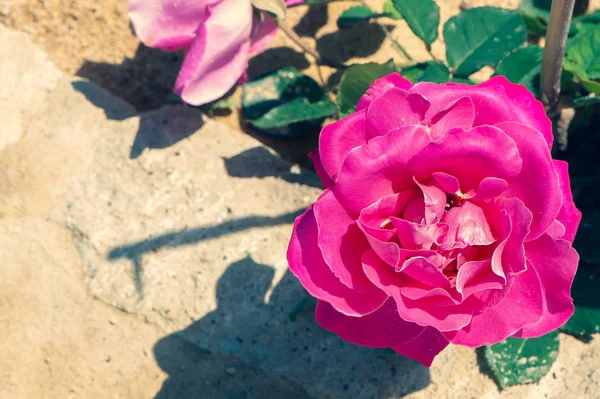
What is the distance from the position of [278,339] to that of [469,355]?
32 centimetres

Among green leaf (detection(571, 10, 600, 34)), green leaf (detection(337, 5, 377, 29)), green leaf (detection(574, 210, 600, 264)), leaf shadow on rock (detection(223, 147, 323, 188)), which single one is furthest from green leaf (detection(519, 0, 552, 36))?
leaf shadow on rock (detection(223, 147, 323, 188))

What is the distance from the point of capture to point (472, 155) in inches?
21.9

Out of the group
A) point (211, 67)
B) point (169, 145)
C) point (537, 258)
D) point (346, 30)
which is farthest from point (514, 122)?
point (346, 30)

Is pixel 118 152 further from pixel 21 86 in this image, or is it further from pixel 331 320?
pixel 331 320

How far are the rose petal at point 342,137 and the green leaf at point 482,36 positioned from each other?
1.53 feet

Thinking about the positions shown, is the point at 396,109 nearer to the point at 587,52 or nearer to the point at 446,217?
the point at 446,217

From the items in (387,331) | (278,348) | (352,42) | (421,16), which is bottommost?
(278,348)

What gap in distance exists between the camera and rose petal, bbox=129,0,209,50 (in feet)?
3.00

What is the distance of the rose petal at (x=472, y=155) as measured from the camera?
1.80 feet

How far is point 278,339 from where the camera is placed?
1.02 metres

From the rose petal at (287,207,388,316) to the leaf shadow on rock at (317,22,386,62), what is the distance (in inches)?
32.9

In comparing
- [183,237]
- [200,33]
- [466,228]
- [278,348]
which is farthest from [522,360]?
[200,33]

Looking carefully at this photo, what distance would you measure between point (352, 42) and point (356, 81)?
0.49 m

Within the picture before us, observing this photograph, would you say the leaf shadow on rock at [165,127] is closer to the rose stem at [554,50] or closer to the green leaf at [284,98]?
the green leaf at [284,98]
